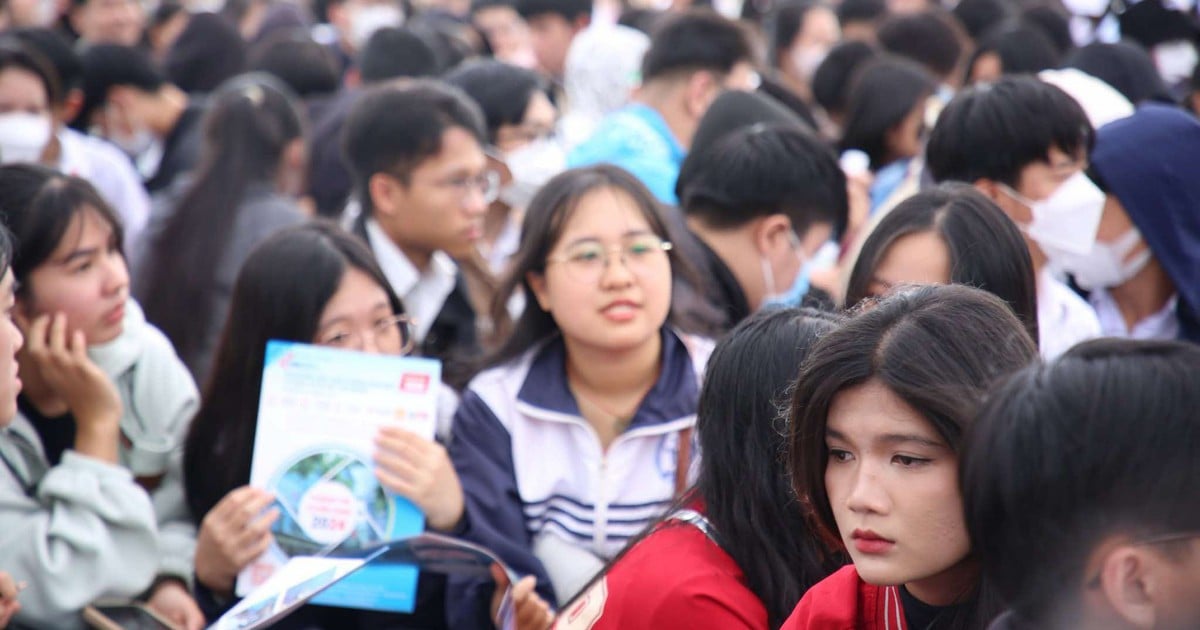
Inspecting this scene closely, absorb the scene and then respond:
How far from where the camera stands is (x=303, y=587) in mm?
2506

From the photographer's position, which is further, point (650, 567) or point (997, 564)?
point (650, 567)

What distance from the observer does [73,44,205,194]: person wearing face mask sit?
23.8 feet

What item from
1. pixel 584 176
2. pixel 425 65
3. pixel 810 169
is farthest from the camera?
pixel 425 65

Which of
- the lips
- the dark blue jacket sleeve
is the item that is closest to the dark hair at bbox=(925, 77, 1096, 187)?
the dark blue jacket sleeve

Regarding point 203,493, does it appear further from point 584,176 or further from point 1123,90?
point 1123,90

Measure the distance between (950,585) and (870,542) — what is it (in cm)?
17

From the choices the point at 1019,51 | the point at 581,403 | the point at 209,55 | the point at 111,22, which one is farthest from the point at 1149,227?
the point at 111,22

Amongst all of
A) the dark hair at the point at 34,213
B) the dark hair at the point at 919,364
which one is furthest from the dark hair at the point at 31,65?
the dark hair at the point at 919,364

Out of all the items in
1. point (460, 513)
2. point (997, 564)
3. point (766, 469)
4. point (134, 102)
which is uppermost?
Answer: point (997, 564)

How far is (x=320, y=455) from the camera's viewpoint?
10.1 ft

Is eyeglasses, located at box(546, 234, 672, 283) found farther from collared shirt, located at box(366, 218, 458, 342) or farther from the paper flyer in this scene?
collared shirt, located at box(366, 218, 458, 342)

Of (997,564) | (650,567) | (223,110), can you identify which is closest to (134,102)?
(223,110)

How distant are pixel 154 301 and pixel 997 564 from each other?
12.5 feet

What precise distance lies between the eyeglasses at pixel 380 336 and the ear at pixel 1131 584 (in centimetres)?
225
